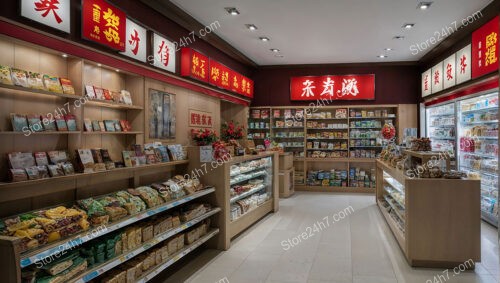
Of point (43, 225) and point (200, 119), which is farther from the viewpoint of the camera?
point (200, 119)

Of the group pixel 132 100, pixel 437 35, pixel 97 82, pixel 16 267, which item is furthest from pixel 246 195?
pixel 437 35

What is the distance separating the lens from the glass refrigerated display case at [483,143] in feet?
21.2

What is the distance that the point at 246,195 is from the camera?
6.41 metres

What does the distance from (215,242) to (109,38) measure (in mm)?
3046

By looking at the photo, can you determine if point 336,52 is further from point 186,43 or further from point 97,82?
point 97,82

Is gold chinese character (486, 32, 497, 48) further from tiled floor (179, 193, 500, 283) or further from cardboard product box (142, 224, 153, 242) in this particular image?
cardboard product box (142, 224, 153, 242)

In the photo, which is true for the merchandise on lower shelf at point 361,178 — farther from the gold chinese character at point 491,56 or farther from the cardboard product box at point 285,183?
the gold chinese character at point 491,56

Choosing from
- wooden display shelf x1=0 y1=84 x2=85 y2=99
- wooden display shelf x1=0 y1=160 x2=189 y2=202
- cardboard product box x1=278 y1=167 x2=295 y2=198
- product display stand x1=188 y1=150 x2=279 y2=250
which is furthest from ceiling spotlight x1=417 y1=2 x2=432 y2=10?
wooden display shelf x1=0 y1=84 x2=85 y2=99

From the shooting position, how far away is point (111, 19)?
426 centimetres

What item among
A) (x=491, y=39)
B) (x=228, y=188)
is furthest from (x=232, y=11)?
(x=491, y=39)

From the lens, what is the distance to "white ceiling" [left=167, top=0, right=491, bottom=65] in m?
5.75

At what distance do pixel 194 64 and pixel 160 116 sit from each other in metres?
1.39

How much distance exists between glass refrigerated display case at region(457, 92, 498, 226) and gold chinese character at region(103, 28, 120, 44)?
6045mm

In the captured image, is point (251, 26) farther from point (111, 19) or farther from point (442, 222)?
point (442, 222)
